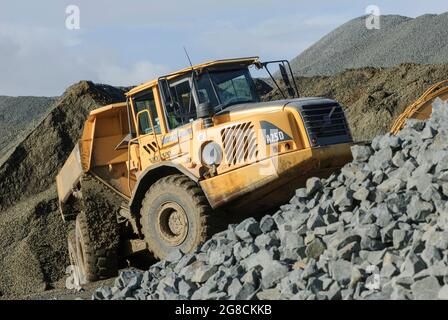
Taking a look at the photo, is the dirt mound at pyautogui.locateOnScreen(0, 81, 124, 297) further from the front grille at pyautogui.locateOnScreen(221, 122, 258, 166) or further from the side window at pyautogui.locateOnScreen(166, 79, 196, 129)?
the front grille at pyautogui.locateOnScreen(221, 122, 258, 166)

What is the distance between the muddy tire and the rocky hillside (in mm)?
22152

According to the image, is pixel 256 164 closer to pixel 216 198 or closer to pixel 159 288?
pixel 216 198

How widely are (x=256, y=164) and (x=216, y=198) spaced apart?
0.66 metres

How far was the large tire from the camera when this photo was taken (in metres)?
9.27

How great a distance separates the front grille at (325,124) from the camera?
892 cm

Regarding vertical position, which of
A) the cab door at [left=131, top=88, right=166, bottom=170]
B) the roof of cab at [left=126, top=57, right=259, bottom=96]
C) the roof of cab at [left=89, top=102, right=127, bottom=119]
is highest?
the roof of cab at [left=126, top=57, right=259, bottom=96]

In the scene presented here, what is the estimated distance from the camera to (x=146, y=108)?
10.3 m

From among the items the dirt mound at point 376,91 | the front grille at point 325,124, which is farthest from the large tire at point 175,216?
the dirt mound at point 376,91

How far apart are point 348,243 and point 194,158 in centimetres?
293

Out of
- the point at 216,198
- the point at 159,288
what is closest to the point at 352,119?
the point at 216,198

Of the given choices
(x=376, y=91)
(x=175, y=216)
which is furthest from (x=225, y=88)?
(x=376, y=91)

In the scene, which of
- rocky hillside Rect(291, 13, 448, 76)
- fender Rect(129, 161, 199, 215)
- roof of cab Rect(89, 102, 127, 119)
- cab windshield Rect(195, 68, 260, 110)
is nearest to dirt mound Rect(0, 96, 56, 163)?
rocky hillside Rect(291, 13, 448, 76)

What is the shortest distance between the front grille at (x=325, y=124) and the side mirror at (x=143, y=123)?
2296 mm

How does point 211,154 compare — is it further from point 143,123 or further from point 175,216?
point 143,123
